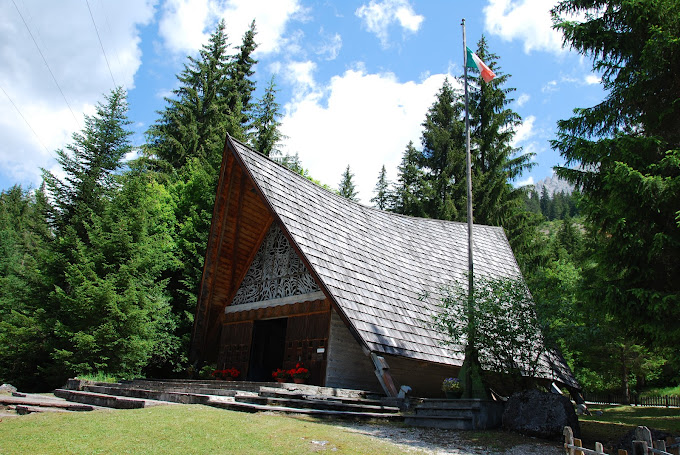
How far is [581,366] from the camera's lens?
28953mm

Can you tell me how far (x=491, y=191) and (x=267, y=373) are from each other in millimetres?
16828

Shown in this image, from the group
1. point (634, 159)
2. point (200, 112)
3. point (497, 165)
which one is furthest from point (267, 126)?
point (634, 159)

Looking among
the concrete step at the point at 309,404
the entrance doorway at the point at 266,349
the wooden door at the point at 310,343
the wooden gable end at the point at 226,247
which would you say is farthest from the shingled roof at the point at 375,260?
the entrance doorway at the point at 266,349

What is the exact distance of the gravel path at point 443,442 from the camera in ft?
18.8

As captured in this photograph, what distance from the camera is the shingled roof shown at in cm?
1020

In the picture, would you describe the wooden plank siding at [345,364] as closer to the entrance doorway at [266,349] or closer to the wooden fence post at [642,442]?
the entrance doorway at [266,349]

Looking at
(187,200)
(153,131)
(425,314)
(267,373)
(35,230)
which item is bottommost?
(267,373)

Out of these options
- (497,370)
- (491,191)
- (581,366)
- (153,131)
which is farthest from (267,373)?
(581,366)

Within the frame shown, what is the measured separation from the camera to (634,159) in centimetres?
771

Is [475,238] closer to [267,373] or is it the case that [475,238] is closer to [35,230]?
[267,373]

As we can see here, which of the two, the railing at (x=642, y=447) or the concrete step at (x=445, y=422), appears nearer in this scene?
the railing at (x=642, y=447)

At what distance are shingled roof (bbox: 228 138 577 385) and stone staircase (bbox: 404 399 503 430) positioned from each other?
5.73 feet

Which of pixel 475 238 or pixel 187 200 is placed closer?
pixel 475 238

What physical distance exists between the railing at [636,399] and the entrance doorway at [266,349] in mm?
18431
